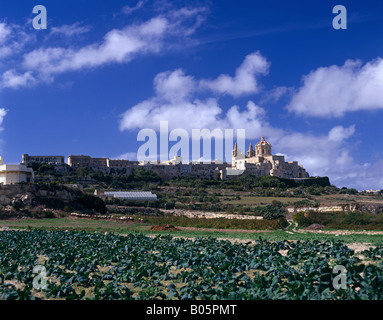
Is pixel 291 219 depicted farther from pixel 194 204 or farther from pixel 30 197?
pixel 30 197

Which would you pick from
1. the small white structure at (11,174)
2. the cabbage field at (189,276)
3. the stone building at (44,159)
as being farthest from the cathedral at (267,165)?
the cabbage field at (189,276)

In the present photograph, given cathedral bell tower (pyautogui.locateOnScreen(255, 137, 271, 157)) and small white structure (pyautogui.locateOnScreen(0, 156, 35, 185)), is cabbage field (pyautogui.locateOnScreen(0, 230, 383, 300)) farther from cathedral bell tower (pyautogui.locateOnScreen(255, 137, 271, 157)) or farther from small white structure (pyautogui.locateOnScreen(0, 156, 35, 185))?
cathedral bell tower (pyautogui.locateOnScreen(255, 137, 271, 157))

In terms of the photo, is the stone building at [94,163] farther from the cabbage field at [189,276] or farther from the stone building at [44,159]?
the cabbage field at [189,276]

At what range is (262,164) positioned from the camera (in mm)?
140875

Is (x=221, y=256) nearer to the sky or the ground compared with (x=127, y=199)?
nearer to the ground

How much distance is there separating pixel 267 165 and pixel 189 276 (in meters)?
130

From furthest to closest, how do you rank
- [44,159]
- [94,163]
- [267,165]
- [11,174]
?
1. [267,165]
2. [94,163]
3. [44,159]
4. [11,174]

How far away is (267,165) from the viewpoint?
5536 inches

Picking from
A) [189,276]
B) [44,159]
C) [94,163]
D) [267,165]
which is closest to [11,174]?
[189,276]

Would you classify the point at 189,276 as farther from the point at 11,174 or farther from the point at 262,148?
the point at 262,148

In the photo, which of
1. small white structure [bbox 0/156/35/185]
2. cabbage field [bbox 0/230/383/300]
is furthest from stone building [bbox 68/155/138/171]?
cabbage field [bbox 0/230/383/300]

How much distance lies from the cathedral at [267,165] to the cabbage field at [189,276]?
117m
